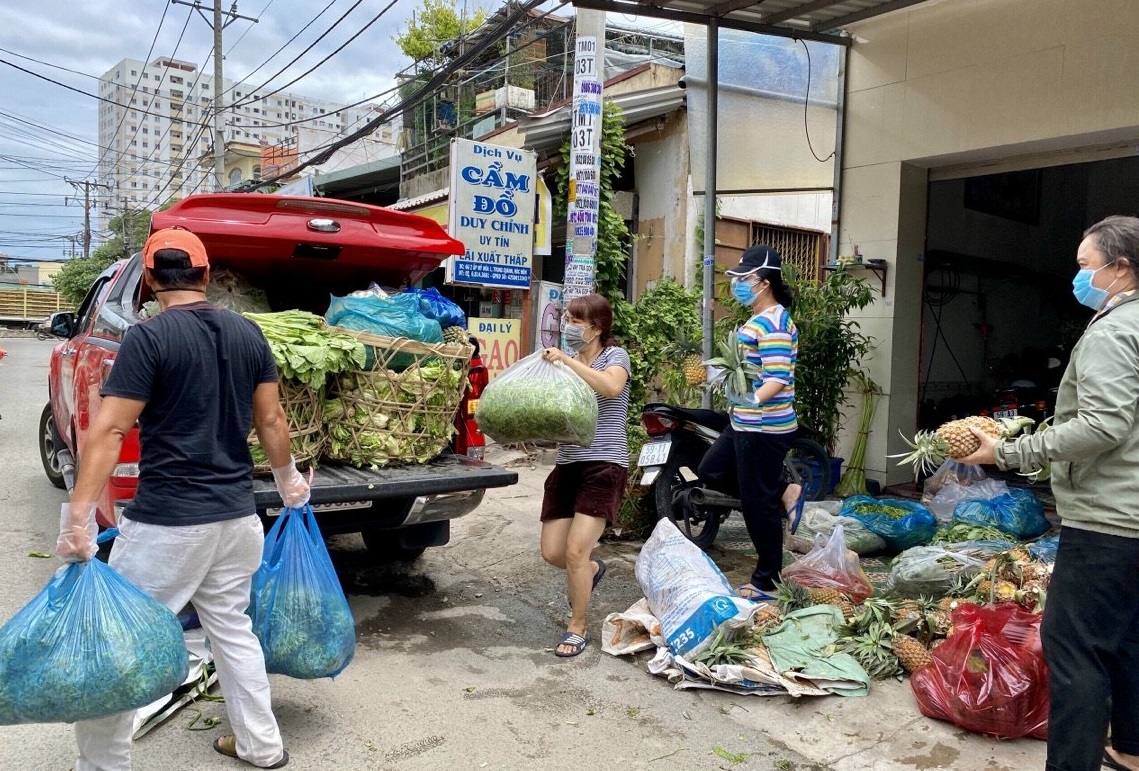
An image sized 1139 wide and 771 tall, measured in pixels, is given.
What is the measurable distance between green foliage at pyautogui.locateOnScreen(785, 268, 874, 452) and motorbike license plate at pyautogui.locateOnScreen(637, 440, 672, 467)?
1.70 metres

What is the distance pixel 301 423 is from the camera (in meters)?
4.04

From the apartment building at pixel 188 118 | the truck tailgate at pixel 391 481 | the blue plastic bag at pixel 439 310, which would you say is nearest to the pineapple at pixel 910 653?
the truck tailgate at pixel 391 481

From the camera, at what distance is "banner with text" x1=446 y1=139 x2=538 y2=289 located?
8320 mm

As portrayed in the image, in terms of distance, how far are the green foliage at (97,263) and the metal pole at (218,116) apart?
1897 cm

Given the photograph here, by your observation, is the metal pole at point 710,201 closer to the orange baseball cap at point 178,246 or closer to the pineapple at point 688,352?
the pineapple at point 688,352

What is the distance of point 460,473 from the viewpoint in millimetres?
4301

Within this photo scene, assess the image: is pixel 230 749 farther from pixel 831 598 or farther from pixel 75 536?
pixel 831 598

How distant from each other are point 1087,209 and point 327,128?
22.8 m

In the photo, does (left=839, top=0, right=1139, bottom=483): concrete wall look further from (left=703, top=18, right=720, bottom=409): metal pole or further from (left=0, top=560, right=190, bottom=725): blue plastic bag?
(left=0, top=560, right=190, bottom=725): blue plastic bag

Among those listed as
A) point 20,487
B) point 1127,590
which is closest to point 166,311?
point 1127,590

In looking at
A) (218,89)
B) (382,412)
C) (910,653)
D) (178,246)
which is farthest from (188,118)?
(910,653)

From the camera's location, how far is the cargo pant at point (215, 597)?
2.64 meters

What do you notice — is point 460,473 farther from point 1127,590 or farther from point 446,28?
point 446,28

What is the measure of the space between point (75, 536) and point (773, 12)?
587 cm
